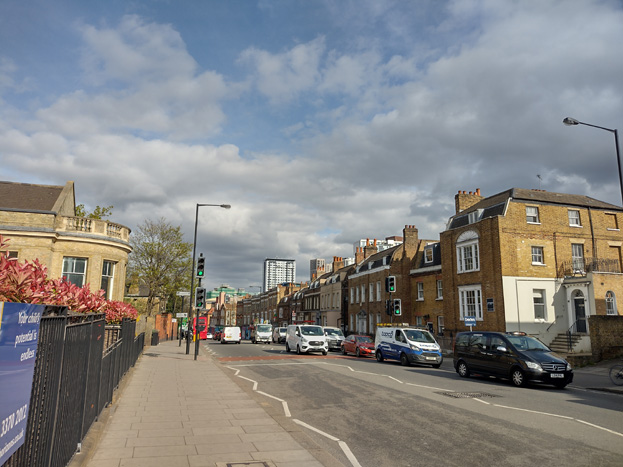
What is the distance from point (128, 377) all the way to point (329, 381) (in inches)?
262

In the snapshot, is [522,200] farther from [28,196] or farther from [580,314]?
[28,196]

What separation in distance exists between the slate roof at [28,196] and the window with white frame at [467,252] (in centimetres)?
2653

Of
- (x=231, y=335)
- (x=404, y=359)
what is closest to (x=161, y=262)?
(x=231, y=335)

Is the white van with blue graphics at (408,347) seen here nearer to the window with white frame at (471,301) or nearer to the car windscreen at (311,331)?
the car windscreen at (311,331)

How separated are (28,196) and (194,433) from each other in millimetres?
25220

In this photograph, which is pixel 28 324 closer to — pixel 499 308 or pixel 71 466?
pixel 71 466

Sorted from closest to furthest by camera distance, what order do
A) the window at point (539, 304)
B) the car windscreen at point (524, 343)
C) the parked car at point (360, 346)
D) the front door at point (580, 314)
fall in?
the car windscreen at point (524, 343)
the parked car at point (360, 346)
the front door at point (580, 314)
the window at point (539, 304)

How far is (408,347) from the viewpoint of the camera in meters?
21.6

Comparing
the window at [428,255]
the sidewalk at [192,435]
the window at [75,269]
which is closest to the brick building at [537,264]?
the window at [428,255]

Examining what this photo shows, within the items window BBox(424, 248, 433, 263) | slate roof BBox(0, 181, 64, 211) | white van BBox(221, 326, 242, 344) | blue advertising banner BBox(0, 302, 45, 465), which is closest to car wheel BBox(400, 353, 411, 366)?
window BBox(424, 248, 433, 263)

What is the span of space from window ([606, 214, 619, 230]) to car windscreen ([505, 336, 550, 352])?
20.7 meters

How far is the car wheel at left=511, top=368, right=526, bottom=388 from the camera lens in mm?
14549

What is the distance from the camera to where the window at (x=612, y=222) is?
31.7 metres

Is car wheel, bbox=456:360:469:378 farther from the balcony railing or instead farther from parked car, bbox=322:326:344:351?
parked car, bbox=322:326:344:351
